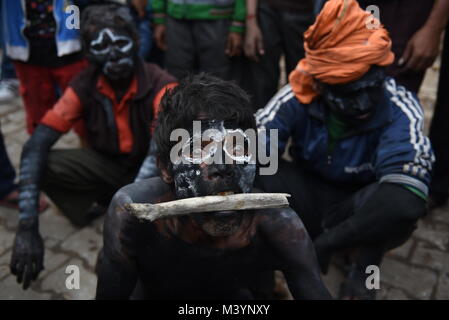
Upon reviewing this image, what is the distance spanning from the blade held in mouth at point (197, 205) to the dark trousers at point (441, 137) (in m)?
2.39

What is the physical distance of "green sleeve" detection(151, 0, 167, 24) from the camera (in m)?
4.09

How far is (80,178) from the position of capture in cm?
346

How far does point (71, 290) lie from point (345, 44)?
7.83 feet

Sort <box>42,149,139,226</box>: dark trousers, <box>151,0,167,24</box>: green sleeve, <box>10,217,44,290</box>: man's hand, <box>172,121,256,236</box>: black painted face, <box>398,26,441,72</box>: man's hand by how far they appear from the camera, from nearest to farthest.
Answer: <box>172,121,256,236</box>: black painted face, <box>10,217,44,290</box>: man's hand, <box>398,26,441,72</box>: man's hand, <box>42,149,139,226</box>: dark trousers, <box>151,0,167,24</box>: green sleeve

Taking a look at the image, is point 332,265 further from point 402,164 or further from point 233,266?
point 233,266

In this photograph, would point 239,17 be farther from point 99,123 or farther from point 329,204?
point 329,204

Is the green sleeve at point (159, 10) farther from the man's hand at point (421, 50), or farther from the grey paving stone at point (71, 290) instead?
the grey paving stone at point (71, 290)

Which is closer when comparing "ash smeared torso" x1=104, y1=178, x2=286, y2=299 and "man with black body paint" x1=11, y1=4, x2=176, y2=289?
"ash smeared torso" x1=104, y1=178, x2=286, y2=299

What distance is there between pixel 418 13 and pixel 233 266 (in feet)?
7.01

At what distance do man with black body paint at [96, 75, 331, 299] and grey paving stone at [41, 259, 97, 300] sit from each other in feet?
3.18

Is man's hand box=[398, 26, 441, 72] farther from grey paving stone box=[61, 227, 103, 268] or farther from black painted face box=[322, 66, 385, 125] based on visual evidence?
grey paving stone box=[61, 227, 103, 268]

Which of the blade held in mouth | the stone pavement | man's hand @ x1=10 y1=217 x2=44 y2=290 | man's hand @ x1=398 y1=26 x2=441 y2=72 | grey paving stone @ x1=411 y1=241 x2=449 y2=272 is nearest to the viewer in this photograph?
the blade held in mouth

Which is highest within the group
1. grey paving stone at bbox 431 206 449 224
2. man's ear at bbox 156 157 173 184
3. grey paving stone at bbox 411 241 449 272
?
man's ear at bbox 156 157 173 184

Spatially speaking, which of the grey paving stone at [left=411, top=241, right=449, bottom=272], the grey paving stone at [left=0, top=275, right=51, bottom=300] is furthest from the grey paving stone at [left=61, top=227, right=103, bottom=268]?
the grey paving stone at [left=411, top=241, right=449, bottom=272]
